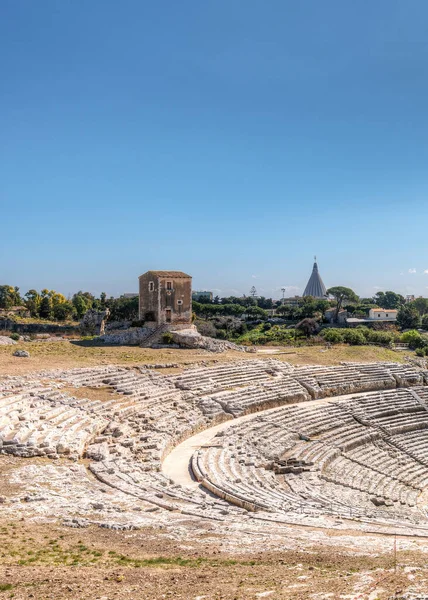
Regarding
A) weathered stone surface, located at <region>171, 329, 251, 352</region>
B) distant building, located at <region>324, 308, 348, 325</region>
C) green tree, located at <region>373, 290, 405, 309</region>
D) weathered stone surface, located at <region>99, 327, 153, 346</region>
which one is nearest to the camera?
weathered stone surface, located at <region>171, 329, 251, 352</region>

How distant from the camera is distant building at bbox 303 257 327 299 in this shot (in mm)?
154863

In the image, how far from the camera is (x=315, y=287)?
156m

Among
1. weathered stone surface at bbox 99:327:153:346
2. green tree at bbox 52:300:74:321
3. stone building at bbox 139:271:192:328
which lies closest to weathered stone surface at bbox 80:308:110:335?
stone building at bbox 139:271:192:328

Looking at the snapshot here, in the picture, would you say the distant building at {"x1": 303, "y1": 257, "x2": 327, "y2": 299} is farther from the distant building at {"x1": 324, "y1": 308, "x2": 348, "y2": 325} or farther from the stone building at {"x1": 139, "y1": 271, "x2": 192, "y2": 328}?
the stone building at {"x1": 139, "y1": 271, "x2": 192, "y2": 328}

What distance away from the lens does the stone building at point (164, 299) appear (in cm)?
4234

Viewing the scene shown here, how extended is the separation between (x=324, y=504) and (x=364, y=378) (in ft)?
67.2

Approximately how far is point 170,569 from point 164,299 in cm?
3516

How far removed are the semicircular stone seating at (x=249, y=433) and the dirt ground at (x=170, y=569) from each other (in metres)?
2.96

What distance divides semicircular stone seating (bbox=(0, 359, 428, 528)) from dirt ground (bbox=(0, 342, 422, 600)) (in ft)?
9.71

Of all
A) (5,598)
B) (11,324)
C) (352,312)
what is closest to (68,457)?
(5,598)

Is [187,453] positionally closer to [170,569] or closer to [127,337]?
[170,569]

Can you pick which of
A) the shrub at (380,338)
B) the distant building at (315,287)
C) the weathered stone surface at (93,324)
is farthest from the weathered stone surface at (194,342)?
the distant building at (315,287)

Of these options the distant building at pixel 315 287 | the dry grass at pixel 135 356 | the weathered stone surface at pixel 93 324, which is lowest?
the dry grass at pixel 135 356

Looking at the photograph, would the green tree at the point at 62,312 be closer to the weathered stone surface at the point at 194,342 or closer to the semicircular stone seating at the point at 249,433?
the weathered stone surface at the point at 194,342
